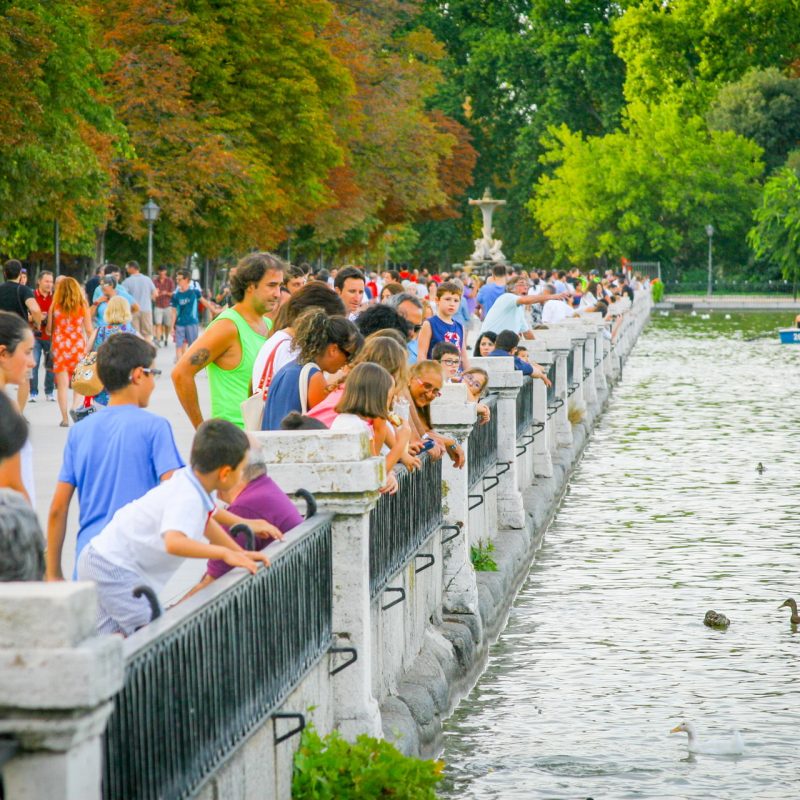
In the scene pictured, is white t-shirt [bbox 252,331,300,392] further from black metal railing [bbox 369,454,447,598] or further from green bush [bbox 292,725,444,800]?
green bush [bbox 292,725,444,800]

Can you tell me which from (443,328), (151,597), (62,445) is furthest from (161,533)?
(62,445)

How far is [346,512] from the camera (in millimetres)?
7035

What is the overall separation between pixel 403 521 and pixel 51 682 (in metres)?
5.11

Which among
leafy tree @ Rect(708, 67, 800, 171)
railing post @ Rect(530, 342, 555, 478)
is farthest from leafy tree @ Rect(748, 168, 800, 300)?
railing post @ Rect(530, 342, 555, 478)

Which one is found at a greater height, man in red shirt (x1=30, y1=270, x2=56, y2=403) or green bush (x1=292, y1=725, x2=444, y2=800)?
man in red shirt (x1=30, y1=270, x2=56, y2=403)

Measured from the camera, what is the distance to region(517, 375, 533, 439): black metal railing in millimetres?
15758

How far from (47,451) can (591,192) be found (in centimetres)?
7967

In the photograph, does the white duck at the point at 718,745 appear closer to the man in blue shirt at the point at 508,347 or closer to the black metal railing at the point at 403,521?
the black metal railing at the point at 403,521

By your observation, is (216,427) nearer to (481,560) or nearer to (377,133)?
(481,560)

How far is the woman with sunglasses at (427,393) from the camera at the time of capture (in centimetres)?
965

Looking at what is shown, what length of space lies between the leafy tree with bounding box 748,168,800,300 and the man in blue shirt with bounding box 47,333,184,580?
76.3m

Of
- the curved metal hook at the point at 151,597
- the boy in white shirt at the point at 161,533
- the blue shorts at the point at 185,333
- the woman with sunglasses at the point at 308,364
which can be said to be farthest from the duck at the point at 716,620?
the blue shorts at the point at 185,333

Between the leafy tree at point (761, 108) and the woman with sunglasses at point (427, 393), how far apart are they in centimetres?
8421

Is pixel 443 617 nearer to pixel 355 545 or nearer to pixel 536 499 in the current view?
pixel 355 545
